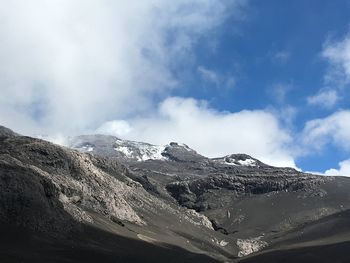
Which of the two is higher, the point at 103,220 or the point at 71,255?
the point at 103,220

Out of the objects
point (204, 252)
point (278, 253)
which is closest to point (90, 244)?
point (204, 252)

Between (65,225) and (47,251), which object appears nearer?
(47,251)

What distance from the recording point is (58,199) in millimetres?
171750

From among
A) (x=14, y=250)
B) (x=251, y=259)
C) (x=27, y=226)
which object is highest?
(x=251, y=259)

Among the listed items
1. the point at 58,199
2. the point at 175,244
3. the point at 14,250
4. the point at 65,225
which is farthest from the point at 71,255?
the point at 175,244

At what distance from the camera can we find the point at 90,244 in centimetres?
14912

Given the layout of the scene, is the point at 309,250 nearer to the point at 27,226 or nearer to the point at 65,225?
the point at 65,225

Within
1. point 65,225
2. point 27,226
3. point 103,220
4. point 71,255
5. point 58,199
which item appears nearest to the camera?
point 71,255

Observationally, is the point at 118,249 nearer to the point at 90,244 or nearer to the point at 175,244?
the point at 90,244

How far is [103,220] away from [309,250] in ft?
242

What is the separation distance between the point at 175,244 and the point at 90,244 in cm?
4828

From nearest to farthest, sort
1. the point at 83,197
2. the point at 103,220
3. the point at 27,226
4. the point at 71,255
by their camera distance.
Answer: the point at 71,255, the point at 27,226, the point at 103,220, the point at 83,197

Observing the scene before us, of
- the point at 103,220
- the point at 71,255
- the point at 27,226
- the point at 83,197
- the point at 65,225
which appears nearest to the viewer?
the point at 71,255

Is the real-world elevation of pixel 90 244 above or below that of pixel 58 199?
below
